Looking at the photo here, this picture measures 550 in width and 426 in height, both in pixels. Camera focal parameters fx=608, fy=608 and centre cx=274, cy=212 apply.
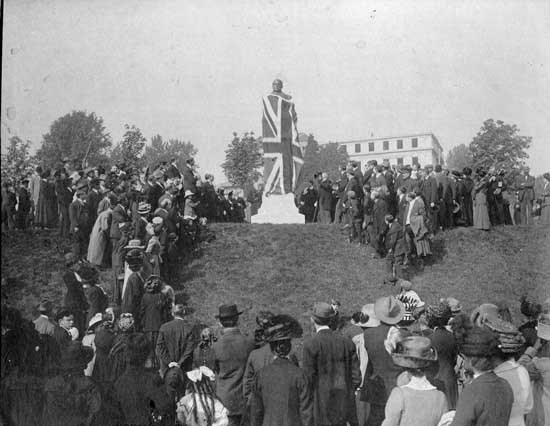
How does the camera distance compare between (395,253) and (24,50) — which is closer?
(24,50)

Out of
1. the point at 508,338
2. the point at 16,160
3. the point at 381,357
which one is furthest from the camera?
the point at 16,160

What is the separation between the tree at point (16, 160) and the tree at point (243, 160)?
5.06m

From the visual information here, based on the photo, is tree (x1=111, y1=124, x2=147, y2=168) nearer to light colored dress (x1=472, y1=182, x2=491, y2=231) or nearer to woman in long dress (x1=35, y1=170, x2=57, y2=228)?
woman in long dress (x1=35, y1=170, x2=57, y2=228)

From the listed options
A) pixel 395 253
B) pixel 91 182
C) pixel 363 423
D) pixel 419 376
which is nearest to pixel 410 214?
pixel 395 253

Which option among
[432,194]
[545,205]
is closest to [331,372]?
[432,194]

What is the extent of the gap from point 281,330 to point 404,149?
1348 centimetres

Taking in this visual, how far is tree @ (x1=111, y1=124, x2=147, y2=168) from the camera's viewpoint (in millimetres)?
11047

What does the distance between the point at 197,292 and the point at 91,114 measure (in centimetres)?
346

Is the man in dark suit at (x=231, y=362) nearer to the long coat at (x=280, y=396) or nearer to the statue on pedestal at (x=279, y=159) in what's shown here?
the long coat at (x=280, y=396)

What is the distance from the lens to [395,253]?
11.8 meters

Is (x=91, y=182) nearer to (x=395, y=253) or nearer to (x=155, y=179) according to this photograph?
(x=155, y=179)

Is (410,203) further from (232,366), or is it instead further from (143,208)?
(232,366)

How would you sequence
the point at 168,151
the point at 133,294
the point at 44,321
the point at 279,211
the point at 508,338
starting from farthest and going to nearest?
the point at 168,151 → the point at 279,211 → the point at 133,294 → the point at 44,321 → the point at 508,338

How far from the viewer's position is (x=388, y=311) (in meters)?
5.13
